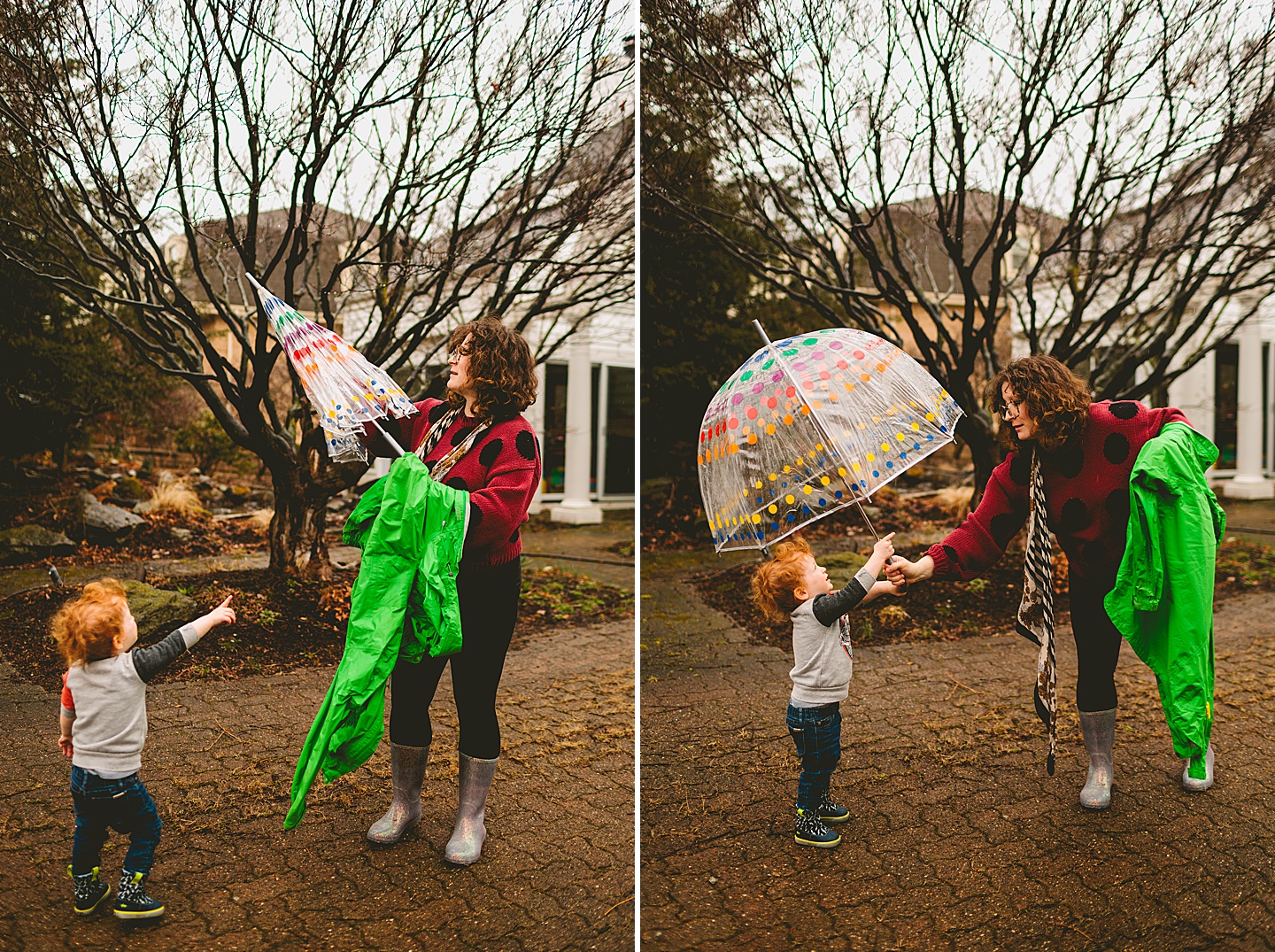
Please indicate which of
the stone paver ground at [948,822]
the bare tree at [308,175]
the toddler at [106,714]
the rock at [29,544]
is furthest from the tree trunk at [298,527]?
the toddler at [106,714]

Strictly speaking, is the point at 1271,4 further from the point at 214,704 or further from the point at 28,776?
the point at 28,776

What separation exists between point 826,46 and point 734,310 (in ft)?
5.98

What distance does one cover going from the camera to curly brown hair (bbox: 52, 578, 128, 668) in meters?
Answer: 2.52

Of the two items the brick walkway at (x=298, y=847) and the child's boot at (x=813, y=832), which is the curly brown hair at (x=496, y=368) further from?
the child's boot at (x=813, y=832)

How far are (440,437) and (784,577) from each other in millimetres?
1204

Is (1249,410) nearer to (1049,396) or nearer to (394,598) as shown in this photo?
(1049,396)

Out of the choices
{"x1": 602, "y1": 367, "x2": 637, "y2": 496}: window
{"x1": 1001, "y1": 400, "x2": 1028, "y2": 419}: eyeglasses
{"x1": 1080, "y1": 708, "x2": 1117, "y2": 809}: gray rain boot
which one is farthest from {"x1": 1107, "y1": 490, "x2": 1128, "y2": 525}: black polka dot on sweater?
{"x1": 602, "y1": 367, "x2": 637, "y2": 496}: window

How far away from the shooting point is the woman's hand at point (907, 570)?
2.89 meters

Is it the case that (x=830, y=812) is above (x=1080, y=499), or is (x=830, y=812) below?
below

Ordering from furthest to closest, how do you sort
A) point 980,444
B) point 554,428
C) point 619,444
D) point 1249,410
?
point 619,444
point 554,428
point 1249,410
point 980,444

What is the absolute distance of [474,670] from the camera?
9.82ft

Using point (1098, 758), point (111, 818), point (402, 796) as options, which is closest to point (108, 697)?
point (111, 818)

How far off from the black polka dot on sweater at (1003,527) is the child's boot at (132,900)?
287 centimetres

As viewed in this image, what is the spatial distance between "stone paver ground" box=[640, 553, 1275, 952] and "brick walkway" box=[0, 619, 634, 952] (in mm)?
259
